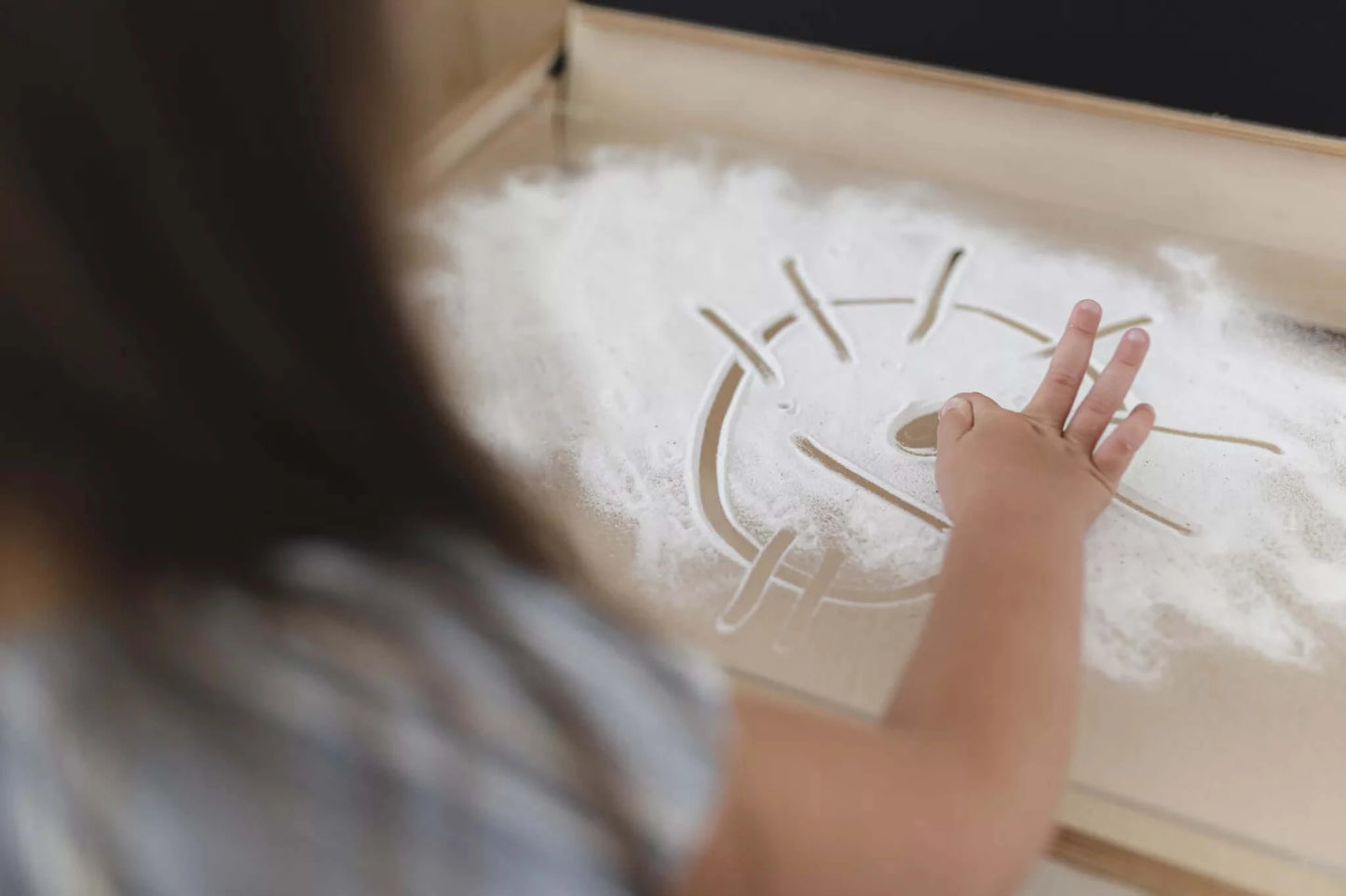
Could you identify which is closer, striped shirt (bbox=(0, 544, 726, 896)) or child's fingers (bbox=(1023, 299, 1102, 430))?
striped shirt (bbox=(0, 544, 726, 896))

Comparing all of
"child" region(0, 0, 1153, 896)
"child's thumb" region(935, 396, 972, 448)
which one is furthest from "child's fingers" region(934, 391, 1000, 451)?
"child" region(0, 0, 1153, 896)

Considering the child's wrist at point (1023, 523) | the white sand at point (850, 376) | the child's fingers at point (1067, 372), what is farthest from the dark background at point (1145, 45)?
the child's wrist at point (1023, 523)

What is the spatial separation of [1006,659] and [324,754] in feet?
0.86

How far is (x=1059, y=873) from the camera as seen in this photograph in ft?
1.46

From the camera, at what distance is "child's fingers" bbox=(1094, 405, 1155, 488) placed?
551mm

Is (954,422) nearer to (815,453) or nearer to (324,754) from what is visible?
(815,453)

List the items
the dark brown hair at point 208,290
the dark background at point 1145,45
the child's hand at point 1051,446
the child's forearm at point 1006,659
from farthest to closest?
the dark background at point 1145,45, the child's hand at point 1051,446, the child's forearm at point 1006,659, the dark brown hair at point 208,290

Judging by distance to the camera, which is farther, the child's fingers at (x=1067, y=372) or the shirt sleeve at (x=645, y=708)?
the child's fingers at (x=1067, y=372)

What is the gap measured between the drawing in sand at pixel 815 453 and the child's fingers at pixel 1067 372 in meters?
0.06

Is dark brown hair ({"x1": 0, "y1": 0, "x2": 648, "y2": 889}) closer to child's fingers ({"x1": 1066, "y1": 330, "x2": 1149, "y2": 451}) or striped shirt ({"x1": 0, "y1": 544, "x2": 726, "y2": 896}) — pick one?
striped shirt ({"x1": 0, "y1": 544, "x2": 726, "y2": 896})

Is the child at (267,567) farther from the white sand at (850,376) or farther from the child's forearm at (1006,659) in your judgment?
the white sand at (850,376)

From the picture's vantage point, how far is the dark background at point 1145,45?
75 centimetres

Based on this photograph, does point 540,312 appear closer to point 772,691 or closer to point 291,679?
point 772,691

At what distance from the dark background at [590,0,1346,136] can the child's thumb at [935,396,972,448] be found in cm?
38
